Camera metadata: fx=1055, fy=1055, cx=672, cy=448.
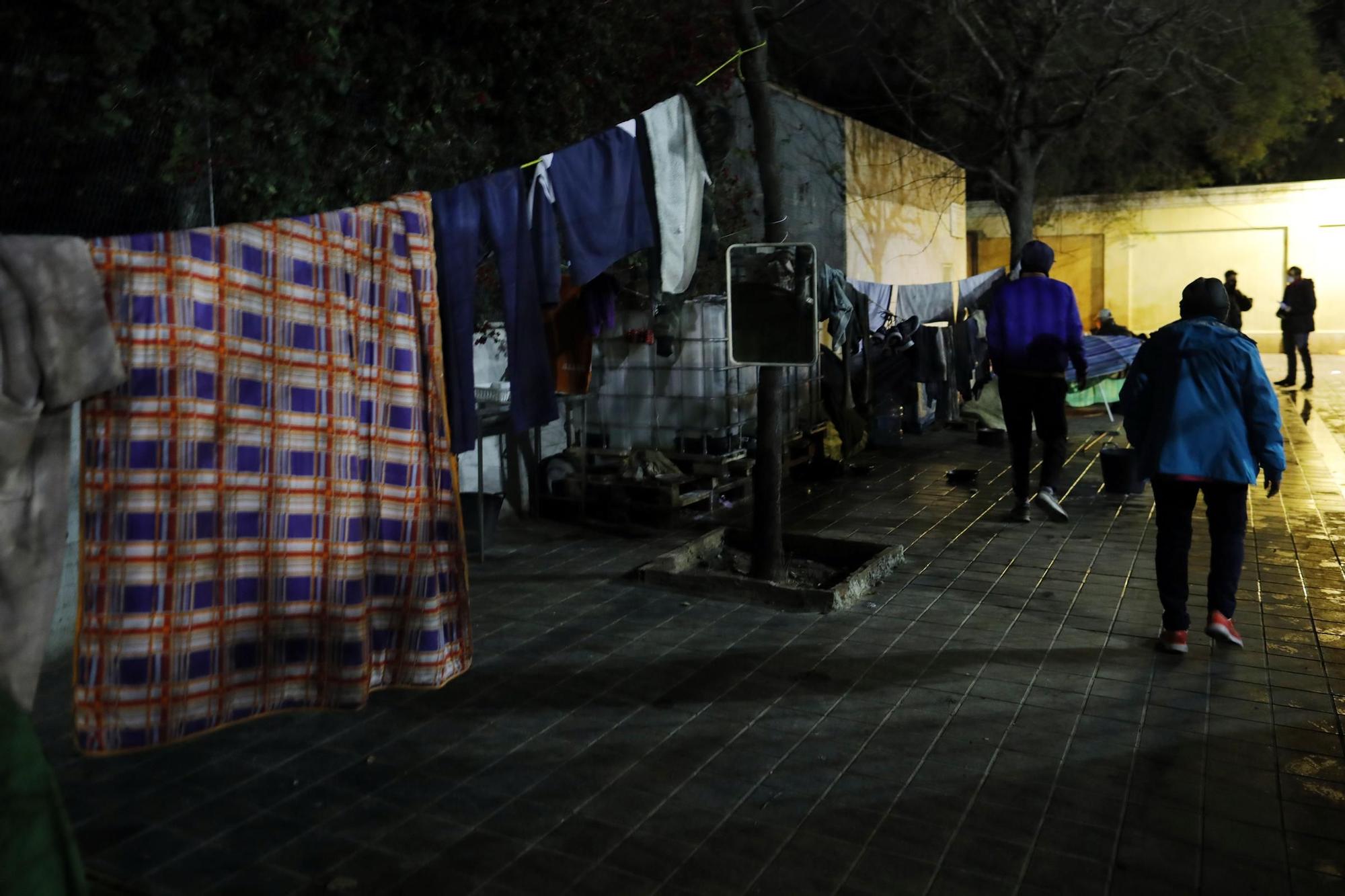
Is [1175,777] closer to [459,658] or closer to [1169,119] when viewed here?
[459,658]

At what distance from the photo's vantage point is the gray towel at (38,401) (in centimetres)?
334

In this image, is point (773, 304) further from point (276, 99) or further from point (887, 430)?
point (887, 430)

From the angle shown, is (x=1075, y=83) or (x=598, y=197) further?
(x=1075, y=83)

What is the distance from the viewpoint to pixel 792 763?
4.11 metres

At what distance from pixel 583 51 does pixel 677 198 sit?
10.8 feet

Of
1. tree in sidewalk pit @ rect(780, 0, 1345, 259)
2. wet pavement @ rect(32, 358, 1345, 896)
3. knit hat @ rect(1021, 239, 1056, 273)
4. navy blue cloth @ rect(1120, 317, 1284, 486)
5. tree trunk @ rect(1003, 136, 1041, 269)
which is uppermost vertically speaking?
tree in sidewalk pit @ rect(780, 0, 1345, 259)

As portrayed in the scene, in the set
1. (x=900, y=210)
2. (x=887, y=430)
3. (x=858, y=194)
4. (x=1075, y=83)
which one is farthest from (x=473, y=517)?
(x=1075, y=83)

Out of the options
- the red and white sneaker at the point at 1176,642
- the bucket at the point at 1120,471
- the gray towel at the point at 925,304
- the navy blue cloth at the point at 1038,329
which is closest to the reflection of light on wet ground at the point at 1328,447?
the bucket at the point at 1120,471

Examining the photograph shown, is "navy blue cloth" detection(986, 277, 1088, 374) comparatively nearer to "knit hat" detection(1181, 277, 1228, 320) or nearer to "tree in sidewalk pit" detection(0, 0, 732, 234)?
"knit hat" detection(1181, 277, 1228, 320)

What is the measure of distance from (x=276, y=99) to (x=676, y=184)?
270cm

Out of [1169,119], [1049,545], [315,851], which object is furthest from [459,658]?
[1169,119]

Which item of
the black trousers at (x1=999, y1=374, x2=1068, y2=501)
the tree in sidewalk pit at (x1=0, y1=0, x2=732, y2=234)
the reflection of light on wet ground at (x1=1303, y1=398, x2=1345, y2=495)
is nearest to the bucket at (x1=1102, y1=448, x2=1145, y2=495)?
the black trousers at (x1=999, y1=374, x2=1068, y2=501)

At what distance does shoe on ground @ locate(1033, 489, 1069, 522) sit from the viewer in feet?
26.9

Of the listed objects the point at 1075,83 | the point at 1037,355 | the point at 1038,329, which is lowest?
the point at 1037,355
